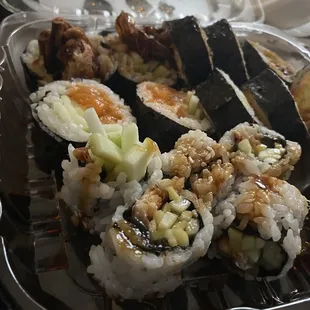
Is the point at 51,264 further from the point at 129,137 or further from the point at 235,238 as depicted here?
the point at 235,238

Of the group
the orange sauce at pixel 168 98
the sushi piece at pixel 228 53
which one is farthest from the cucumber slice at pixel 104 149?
the sushi piece at pixel 228 53

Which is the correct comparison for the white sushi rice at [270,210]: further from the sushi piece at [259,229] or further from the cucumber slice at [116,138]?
the cucumber slice at [116,138]

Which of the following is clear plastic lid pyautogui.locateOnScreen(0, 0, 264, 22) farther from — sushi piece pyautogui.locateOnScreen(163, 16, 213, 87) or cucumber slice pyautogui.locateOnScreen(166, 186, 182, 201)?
cucumber slice pyautogui.locateOnScreen(166, 186, 182, 201)

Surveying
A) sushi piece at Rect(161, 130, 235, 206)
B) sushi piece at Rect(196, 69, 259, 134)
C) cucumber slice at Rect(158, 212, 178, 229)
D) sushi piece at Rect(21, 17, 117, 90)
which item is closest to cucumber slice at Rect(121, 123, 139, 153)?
sushi piece at Rect(161, 130, 235, 206)

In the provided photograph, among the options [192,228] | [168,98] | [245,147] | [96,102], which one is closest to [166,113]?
[168,98]

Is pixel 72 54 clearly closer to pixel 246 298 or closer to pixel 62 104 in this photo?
A: pixel 62 104
